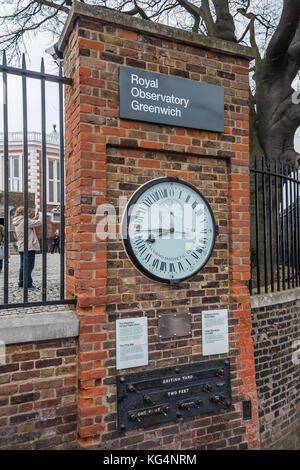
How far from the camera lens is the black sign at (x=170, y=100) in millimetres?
3051

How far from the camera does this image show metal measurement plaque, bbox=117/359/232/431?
298 centimetres

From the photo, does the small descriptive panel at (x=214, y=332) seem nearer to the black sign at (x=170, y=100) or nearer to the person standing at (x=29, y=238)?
the black sign at (x=170, y=100)

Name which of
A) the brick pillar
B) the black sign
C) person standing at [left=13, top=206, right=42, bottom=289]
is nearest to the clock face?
the brick pillar

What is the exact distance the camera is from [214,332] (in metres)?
3.40

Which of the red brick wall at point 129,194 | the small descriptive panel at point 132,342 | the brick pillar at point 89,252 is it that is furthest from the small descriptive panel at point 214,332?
the brick pillar at point 89,252

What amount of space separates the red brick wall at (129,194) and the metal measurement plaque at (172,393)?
0.28 ft

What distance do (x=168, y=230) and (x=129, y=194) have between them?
0.47m

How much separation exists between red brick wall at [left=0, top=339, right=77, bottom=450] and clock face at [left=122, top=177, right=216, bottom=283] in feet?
3.01

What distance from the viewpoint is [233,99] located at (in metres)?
3.53

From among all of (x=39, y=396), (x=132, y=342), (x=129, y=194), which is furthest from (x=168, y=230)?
(x=39, y=396)

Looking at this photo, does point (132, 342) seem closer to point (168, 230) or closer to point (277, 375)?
point (168, 230)

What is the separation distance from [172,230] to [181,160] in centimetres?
66

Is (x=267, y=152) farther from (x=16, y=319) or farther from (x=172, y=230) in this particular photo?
(x=16, y=319)

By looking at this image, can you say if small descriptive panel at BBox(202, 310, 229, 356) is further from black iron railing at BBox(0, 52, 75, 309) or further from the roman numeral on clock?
black iron railing at BBox(0, 52, 75, 309)
